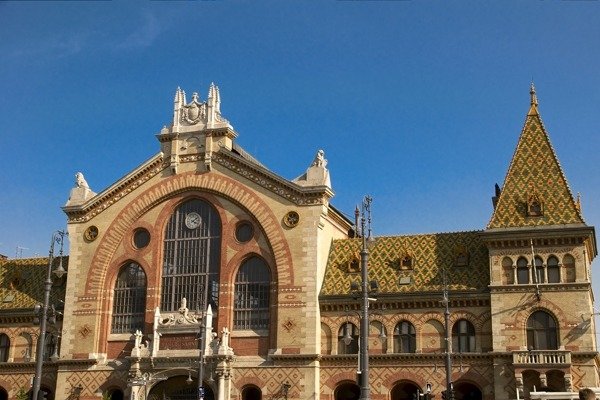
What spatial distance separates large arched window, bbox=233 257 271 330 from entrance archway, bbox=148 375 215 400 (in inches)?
196

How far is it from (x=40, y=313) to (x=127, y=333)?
18.0 meters

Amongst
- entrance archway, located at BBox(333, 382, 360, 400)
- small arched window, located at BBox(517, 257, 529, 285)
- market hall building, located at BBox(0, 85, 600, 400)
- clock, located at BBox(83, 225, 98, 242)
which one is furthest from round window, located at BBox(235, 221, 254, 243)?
small arched window, located at BBox(517, 257, 529, 285)

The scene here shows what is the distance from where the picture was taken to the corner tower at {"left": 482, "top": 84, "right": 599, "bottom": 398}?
4991 centimetres

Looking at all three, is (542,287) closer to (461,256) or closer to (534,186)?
(461,256)

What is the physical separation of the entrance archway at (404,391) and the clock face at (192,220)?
17.9 meters

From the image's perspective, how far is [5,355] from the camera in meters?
63.3

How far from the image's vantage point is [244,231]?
195 feet

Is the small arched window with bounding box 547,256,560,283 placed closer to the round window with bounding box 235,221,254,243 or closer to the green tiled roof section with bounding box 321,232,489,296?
the green tiled roof section with bounding box 321,232,489,296

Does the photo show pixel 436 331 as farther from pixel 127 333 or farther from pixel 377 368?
pixel 127 333

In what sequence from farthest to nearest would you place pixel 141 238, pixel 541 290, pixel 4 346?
pixel 4 346
pixel 141 238
pixel 541 290

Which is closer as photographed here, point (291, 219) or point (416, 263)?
point (416, 263)

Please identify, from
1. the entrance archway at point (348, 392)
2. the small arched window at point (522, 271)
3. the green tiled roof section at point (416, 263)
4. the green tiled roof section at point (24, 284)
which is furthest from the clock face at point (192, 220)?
the small arched window at point (522, 271)

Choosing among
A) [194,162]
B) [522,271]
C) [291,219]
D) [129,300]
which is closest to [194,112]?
[194,162]

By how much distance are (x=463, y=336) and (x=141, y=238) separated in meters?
23.7
